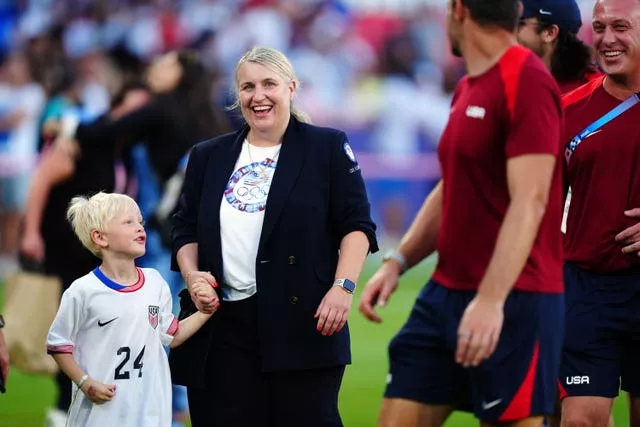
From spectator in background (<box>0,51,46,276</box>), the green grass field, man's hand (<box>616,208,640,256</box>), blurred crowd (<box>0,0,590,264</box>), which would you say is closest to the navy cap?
man's hand (<box>616,208,640,256</box>)

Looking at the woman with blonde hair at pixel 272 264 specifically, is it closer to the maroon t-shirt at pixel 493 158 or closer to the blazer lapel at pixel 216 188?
the blazer lapel at pixel 216 188

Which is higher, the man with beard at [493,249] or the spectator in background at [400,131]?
the man with beard at [493,249]

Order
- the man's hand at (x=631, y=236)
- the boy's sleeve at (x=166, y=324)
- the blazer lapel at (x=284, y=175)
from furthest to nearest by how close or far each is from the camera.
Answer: the man's hand at (x=631, y=236) → the boy's sleeve at (x=166, y=324) → the blazer lapel at (x=284, y=175)

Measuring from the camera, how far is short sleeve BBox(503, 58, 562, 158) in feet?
14.3

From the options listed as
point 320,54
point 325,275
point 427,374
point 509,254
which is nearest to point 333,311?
point 325,275

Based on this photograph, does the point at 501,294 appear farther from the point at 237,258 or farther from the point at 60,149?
the point at 60,149

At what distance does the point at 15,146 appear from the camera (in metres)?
20.6

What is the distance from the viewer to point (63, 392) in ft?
27.1

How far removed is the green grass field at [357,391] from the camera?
9.34m

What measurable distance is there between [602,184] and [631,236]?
0.96ft

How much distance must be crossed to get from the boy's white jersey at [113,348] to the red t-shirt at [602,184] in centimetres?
211

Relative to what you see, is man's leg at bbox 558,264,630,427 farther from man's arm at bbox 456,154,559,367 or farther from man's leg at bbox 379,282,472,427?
man's arm at bbox 456,154,559,367

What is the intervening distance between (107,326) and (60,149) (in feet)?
10.6

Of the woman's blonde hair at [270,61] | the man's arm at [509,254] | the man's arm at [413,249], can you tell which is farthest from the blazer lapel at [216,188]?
the man's arm at [509,254]
